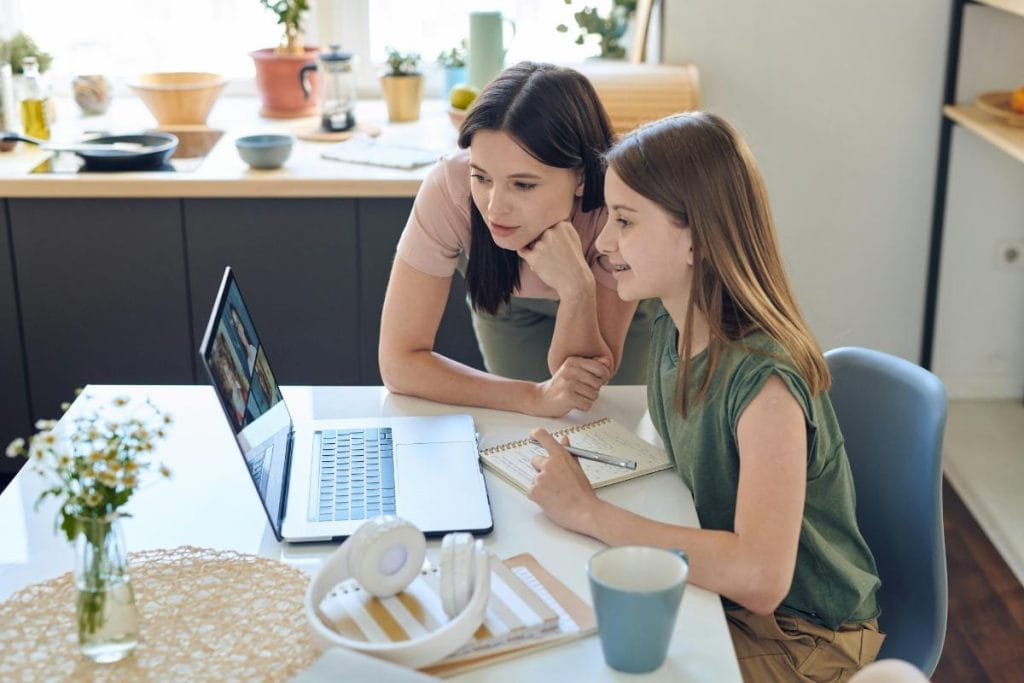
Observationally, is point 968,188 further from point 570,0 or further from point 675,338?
point 675,338

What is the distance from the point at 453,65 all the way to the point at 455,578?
2290 millimetres

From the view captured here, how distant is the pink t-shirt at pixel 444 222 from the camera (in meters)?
1.78

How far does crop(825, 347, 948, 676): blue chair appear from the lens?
A: 1.47 metres

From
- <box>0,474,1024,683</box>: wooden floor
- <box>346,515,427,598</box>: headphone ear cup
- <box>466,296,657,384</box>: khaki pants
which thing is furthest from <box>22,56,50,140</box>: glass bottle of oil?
<box>0,474,1024,683</box>: wooden floor

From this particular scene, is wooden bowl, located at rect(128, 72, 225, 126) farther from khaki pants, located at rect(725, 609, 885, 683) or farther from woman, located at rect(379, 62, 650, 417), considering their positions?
khaki pants, located at rect(725, 609, 885, 683)

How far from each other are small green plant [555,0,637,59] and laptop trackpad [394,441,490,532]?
1.95m

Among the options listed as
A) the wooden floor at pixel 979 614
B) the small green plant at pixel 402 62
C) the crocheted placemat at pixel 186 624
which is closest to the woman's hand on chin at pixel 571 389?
the crocheted placemat at pixel 186 624

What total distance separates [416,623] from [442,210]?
805 millimetres

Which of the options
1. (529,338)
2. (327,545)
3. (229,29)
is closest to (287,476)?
(327,545)

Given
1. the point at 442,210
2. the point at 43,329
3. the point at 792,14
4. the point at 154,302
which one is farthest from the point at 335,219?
the point at 792,14

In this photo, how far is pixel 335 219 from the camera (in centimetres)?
271

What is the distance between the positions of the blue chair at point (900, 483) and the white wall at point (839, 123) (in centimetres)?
153

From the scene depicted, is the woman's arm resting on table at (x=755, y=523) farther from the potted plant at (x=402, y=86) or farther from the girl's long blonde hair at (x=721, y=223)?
the potted plant at (x=402, y=86)

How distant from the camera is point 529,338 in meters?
2.08
